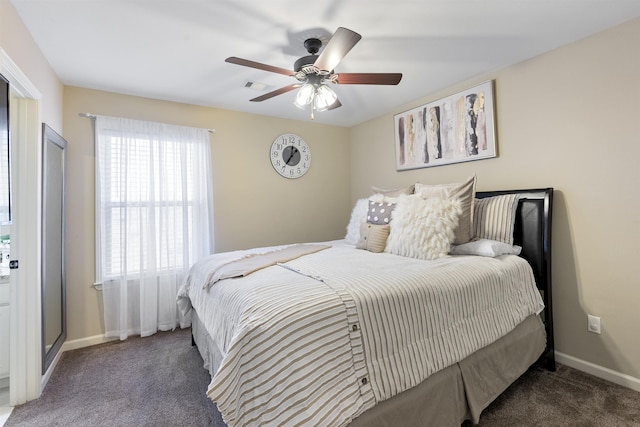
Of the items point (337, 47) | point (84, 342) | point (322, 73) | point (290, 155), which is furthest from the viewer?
point (290, 155)

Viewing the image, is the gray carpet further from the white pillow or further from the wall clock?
the wall clock

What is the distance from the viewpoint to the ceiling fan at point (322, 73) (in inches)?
62.6

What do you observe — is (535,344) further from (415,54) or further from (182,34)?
(182,34)

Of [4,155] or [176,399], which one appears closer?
[4,155]

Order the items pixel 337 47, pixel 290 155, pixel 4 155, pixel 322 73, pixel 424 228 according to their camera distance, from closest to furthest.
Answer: pixel 4 155 → pixel 337 47 → pixel 322 73 → pixel 424 228 → pixel 290 155

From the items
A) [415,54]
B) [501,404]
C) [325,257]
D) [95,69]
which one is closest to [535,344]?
[501,404]

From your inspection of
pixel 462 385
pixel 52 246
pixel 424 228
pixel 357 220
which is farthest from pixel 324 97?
pixel 52 246

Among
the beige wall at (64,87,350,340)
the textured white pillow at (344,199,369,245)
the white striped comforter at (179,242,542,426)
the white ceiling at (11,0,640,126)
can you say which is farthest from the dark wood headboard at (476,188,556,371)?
the beige wall at (64,87,350,340)

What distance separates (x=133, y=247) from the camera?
9.24 feet

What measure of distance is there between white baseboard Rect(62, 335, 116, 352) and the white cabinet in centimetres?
61

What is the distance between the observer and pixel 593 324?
6.76 feet

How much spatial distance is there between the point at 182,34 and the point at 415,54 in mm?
1690

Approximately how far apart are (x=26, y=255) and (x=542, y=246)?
11.8 feet

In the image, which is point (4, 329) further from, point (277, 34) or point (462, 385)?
point (462, 385)
